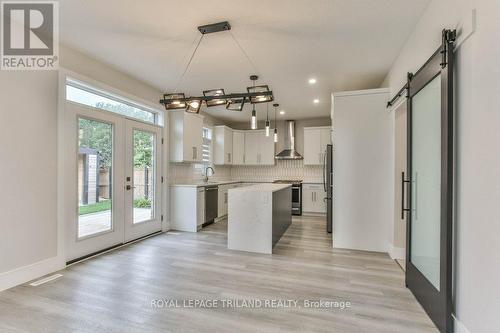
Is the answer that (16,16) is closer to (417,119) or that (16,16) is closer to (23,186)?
(23,186)

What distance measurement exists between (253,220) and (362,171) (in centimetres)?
188

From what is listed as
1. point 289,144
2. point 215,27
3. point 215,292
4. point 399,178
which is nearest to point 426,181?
point 399,178

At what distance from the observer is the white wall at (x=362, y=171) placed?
3855mm

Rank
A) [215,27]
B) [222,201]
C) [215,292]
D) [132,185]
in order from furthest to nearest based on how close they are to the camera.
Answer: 1. [222,201]
2. [132,185]
3. [215,27]
4. [215,292]

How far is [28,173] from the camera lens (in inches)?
111

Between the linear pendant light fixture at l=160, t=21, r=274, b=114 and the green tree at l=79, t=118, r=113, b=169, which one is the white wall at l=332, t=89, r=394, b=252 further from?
the green tree at l=79, t=118, r=113, b=169

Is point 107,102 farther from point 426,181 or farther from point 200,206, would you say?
point 426,181

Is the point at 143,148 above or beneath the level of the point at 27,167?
above

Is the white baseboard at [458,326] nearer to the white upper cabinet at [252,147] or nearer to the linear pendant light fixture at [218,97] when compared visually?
the linear pendant light fixture at [218,97]

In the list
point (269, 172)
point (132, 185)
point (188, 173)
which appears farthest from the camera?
point (269, 172)

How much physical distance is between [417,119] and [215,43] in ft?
8.06

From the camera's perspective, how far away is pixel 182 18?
2.62m

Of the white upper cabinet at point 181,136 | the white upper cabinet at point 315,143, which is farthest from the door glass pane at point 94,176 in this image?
the white upper cabinet at point 315,143

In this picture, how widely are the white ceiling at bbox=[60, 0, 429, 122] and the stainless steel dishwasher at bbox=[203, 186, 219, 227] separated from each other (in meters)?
2.39
